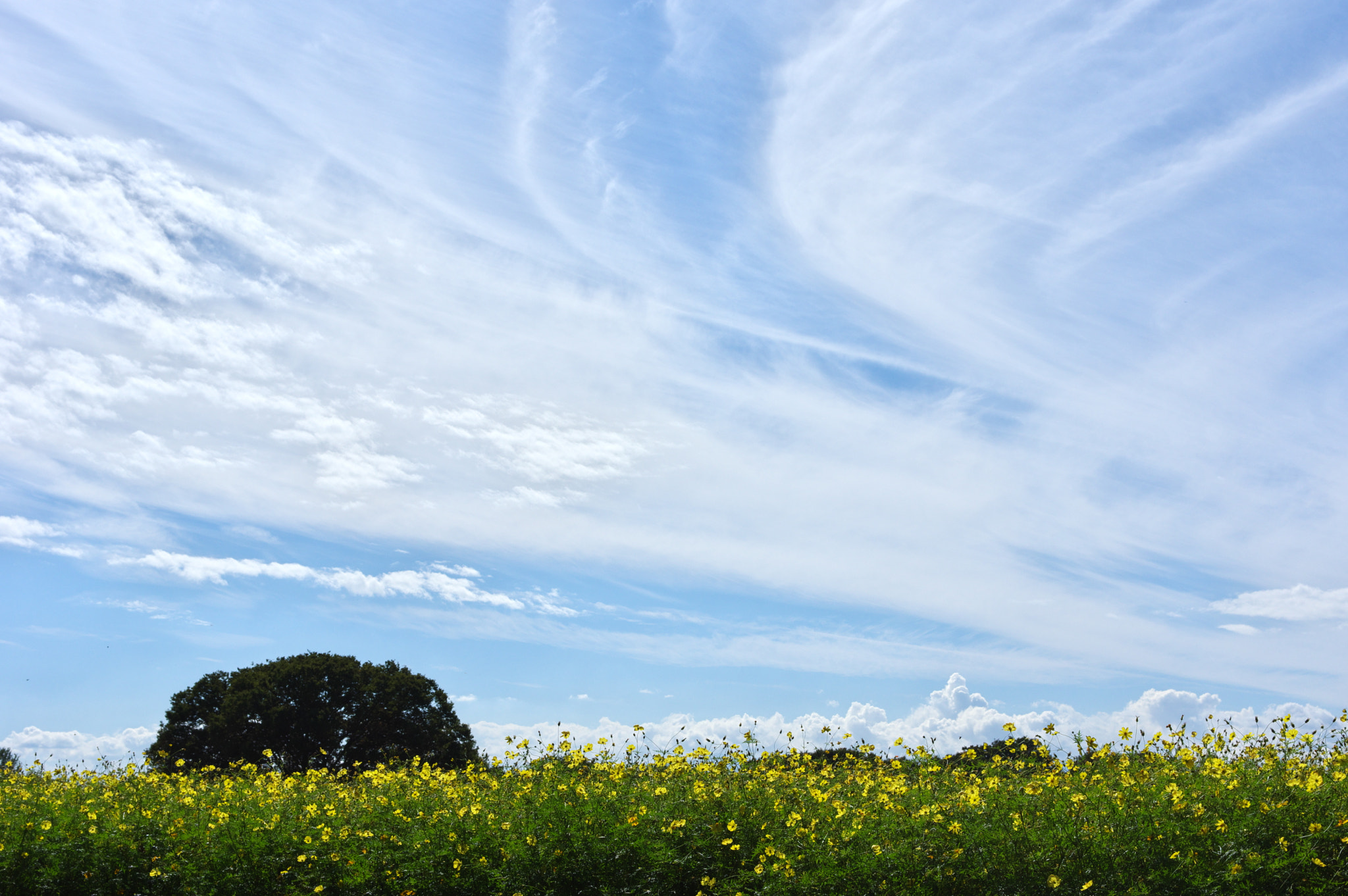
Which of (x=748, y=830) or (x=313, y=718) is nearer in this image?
(x=748, y=830)

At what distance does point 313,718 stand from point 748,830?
23921 millimetres

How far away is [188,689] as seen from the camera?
2755 centimetres

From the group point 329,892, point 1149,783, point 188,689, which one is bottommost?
point 329,892

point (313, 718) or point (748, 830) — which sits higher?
point (313, 718)

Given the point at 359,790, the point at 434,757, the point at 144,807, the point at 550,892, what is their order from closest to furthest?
the point at 550,892
the point at 144,807
the point at 359,790
the point at 434,757

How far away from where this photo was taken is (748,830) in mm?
7160

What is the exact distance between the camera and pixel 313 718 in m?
27.2

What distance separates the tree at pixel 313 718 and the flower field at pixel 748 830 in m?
18.3

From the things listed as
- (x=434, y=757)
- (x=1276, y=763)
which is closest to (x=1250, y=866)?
(x=1276, y=763)

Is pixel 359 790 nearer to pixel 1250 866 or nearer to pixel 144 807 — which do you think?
pixel 144 807

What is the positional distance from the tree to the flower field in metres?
18.3

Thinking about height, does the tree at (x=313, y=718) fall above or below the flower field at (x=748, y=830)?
above

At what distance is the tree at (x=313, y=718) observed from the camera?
87.6ft

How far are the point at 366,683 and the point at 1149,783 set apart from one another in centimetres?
2505
